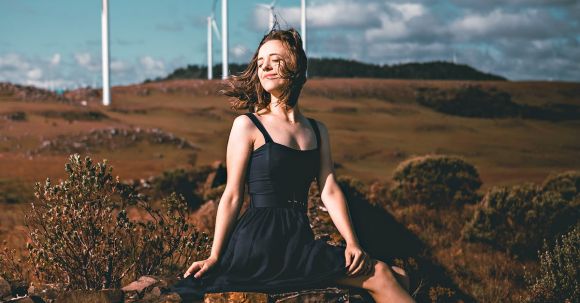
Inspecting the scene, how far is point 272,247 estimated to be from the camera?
→ 5480 millimetres

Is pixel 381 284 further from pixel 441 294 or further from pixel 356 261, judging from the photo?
pixel 441 294

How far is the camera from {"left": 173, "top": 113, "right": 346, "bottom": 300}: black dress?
18.0ft

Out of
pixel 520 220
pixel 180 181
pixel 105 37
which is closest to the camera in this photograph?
pixel 520 220

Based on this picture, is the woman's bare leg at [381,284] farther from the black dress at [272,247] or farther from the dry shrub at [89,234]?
the dry shrub at [89,234]

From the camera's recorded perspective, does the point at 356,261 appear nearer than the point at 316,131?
Yes

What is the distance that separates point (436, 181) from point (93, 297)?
53.6 feet

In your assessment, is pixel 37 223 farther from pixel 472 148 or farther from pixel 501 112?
pixel 501 112

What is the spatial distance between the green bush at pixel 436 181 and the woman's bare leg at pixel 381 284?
50.1ft

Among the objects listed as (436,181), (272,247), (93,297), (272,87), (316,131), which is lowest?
(436,181)

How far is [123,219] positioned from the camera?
25.9 ft

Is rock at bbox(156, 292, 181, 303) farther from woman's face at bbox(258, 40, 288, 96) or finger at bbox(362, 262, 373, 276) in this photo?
woman's face at bbox(258, 40, 288, 96)

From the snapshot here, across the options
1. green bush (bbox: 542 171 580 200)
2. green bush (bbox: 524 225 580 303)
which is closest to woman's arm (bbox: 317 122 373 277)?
green bush (bbox: 524 225 580 303)

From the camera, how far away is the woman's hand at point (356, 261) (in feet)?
18.0

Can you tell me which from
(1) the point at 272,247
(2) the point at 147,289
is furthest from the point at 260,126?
(2) the point at 147,289
